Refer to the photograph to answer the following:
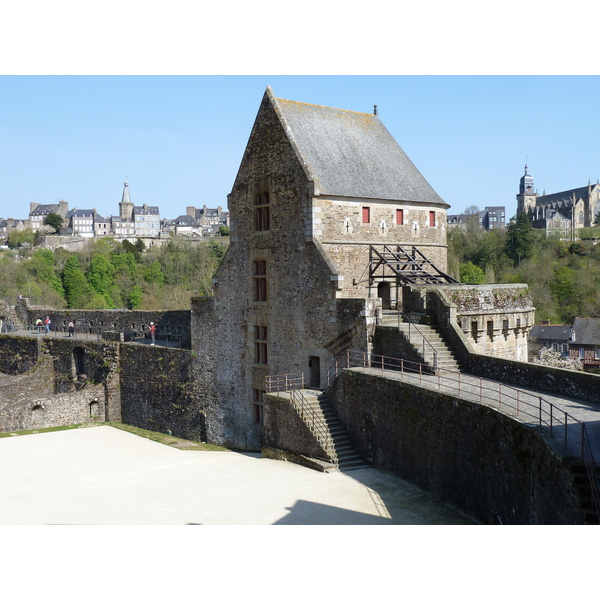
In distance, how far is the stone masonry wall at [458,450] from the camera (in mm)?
10406

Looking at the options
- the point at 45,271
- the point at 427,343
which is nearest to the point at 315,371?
the point at 427,343

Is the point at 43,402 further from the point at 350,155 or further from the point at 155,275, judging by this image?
the point at 155,275

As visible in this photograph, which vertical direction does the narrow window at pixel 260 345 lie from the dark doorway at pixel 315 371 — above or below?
above

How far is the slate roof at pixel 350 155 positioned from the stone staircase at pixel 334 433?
5688 mm

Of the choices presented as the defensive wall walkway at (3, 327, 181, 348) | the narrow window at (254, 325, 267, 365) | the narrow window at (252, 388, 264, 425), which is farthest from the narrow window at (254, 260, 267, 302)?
the defensive wall walkway at (3, 327, 181, 348)

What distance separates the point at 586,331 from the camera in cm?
4753

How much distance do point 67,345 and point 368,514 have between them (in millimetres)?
20189

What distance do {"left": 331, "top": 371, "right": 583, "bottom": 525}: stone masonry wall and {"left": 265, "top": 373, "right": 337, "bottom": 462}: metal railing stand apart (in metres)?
0.62

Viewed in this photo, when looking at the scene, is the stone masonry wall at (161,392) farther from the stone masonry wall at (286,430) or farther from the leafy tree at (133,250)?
the leafy tree at (133,250)

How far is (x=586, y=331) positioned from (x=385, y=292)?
31493 mm

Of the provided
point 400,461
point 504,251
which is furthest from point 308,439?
point 504,251

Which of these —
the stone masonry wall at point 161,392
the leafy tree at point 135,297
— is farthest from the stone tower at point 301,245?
the leafy tree at point 135,297

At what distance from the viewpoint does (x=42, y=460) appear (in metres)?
19.5

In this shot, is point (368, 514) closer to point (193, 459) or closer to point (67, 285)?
point (193, 459)
